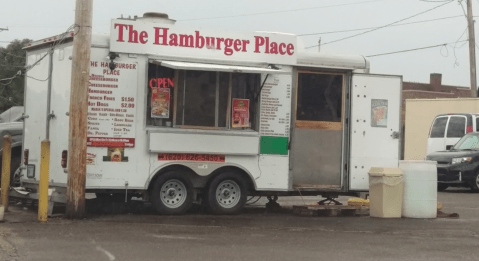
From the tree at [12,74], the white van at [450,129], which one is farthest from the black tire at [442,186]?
the tree at [12,74]

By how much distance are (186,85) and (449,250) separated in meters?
5.28

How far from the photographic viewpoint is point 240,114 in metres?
14.4

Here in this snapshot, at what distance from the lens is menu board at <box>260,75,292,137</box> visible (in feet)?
47.6

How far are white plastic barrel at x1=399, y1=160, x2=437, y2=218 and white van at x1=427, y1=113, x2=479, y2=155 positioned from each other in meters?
12.2

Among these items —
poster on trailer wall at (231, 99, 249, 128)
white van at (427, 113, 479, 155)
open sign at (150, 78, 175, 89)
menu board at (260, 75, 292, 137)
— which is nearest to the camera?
open sign at (150, 78, 175, 89)

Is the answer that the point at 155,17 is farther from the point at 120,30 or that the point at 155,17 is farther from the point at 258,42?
the point at 258,42

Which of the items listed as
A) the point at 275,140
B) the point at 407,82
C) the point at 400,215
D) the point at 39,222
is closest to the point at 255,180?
the point at 275,140

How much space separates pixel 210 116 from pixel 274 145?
4.00 ft

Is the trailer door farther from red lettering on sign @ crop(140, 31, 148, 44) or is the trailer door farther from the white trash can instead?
red lettering on sign @ crop(140, 31, 148, 44)

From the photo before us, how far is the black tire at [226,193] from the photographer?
14.3 m

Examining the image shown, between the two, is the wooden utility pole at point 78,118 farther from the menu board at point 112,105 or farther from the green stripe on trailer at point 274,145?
the green stripe on trailer at point 274,145

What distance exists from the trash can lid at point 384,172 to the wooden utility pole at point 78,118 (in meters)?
4.97

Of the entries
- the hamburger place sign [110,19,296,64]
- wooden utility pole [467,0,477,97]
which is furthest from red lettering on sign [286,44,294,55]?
wooden utility pole [467,0,477,97]

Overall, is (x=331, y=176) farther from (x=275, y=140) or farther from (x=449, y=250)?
(x=449, y=250)
